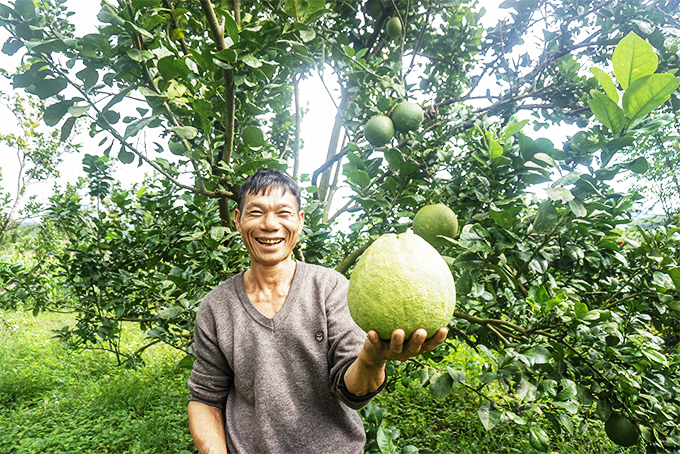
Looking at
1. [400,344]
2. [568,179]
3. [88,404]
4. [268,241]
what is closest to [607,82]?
[568,179]

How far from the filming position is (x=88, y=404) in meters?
3.88

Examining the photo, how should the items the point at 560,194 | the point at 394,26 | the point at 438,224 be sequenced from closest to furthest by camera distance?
the point at 560,194 → the point at 438,224 → the point at 394,26

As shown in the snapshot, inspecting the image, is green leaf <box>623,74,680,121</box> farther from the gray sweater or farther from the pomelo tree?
the gray sweater

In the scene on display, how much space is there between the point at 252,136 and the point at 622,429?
5.71ft

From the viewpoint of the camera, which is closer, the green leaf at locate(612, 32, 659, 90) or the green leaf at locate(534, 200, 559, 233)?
the green leaf at locate(612, 32, 659, 90)

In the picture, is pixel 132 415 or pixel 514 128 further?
pixel 132 415

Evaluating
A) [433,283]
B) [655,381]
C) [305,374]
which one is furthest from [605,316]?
[305,374]

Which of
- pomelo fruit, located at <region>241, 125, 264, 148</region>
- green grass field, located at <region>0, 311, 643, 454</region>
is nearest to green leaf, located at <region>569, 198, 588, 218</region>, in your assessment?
pomelo fruit, located at <region>241, 125, 264, 148</region>

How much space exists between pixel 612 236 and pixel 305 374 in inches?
50.7

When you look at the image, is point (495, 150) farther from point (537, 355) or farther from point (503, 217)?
point (537, 355)

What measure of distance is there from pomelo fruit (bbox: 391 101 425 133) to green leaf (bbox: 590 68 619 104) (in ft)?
3.33

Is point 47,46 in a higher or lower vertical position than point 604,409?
higher

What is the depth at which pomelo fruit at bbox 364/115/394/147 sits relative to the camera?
1.86 m

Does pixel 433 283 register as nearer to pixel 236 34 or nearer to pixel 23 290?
pixel 236 34
